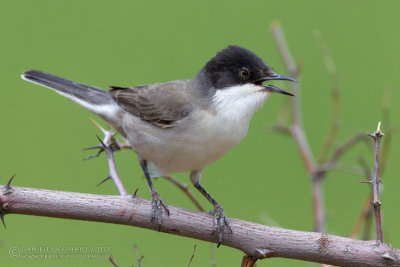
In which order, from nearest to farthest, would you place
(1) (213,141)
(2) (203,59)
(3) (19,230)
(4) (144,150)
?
(1) (213,141)
(4) (144,150)
(3) (19,230)
(2) (203,59)

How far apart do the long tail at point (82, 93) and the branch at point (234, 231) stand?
1.57m

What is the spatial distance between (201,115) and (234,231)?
95 centimetres

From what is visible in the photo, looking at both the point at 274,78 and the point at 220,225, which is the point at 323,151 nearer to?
the point at 274,78

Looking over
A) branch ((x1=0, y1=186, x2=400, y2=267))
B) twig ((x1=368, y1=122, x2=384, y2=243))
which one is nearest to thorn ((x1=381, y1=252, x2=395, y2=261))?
branch ((x1=0, y1=186, x2=400, y2=267))

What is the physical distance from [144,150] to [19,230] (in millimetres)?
2207

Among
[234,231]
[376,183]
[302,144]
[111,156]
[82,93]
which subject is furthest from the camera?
[82,93]

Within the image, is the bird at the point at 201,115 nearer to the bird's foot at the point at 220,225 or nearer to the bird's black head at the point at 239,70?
the bird's black head at the point at 239,70

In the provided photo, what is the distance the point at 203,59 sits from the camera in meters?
6.02

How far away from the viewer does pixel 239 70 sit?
139 inches

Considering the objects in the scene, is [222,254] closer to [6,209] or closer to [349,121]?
[349,121]

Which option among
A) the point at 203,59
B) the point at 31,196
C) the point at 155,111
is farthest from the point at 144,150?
the point at 203,59

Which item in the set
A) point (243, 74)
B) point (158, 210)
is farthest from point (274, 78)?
point (158, 210)

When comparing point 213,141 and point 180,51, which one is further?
point 180,51

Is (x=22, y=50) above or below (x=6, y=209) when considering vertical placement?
above
